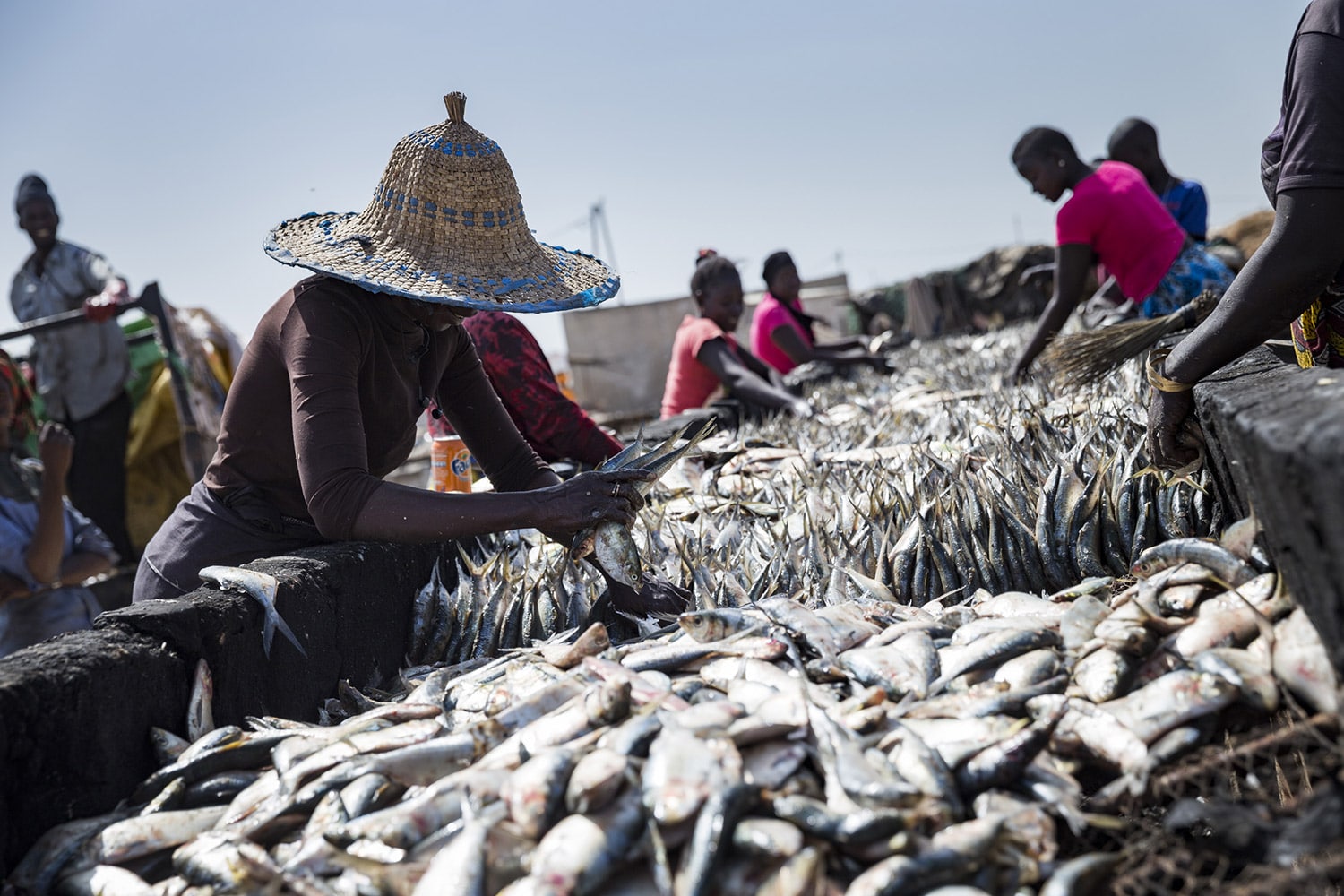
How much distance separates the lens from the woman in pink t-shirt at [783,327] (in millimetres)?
8375

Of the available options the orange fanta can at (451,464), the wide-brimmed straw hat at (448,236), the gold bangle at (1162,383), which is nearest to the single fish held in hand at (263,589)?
the wide-brimmed straw hat at (448,236)

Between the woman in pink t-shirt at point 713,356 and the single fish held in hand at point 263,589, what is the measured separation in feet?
14.0

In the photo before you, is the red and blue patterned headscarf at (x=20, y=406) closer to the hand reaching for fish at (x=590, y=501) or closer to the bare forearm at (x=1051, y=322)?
the hand reaching for fish at (x=590, y=501)

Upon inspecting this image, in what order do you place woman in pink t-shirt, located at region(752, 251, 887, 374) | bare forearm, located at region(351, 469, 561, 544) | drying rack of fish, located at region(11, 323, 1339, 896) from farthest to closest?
woman in pink t-shirt, located at region(752, 251, 887, 374), bare forearm, located at region(351, 469, 561, 544), drying rack of fish, located at region(11, 323, 1339, 896)

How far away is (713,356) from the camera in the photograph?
265 inches

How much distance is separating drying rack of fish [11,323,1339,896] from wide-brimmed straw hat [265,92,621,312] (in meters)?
0.99

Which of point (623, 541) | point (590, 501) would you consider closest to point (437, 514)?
point (590, 501)

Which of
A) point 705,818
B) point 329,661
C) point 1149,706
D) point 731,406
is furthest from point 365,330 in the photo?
point 731,406

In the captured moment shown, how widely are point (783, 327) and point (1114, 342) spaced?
14.1 feet

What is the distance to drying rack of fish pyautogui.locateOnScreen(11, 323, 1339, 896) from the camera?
167 centimetres

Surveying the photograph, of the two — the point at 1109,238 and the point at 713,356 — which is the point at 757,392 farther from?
the point at 1109,238

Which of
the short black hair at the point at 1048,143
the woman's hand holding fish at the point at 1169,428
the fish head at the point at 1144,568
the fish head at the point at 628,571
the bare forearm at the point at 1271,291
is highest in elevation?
the short black hair at the point at 1048,143

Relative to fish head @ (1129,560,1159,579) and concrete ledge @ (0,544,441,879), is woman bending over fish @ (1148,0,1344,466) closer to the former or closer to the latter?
fish head @ (1129,560,1159,579)

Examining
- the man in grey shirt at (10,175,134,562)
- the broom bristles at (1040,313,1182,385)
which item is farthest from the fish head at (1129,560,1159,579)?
the man in grey shirt at (10,175,134,562)
